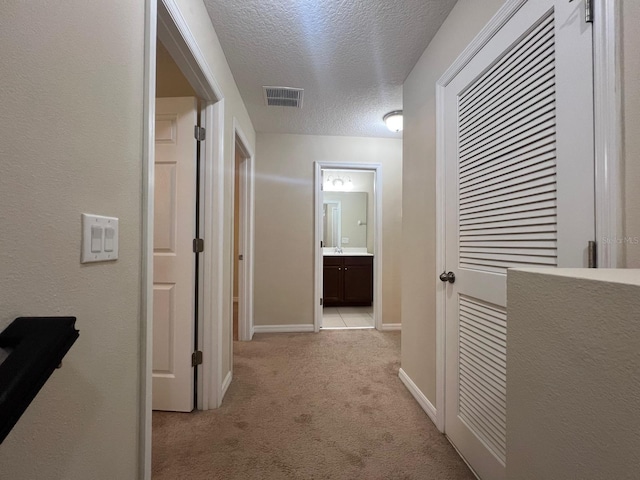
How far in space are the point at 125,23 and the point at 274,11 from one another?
100 cm

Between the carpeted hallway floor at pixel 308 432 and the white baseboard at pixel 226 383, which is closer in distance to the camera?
the carpeted hallway floor at pixel 308 432

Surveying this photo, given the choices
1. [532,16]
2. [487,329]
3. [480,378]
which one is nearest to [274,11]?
[532,16]

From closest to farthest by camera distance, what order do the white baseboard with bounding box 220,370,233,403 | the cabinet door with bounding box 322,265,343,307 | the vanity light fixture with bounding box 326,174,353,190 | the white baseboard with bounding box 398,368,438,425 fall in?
the white baseboard with bounding box 398,368,438,425 < the white baseboard with bounding box 220,370,233,403 < the cabinet door with bounding box 322,265,343,307 < the vanity light fixture with bounding box 326,174,353,190

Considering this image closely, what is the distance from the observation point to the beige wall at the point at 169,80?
167cm

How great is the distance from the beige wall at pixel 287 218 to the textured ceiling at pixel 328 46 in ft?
2.09

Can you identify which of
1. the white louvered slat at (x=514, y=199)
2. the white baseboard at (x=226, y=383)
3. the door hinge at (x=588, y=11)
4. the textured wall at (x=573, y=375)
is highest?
the door hinge at (x=588, y=11)

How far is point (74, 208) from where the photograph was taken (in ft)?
2.15

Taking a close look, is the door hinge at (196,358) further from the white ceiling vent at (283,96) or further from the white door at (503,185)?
the white ceiling vent at (283,96)

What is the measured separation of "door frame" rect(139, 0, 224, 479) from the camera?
0.93 meters

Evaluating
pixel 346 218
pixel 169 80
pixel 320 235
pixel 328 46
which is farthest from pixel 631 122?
pixel 346 218

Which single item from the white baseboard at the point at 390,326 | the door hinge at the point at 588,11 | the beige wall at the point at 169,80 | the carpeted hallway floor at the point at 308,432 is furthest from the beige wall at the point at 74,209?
the white baseboard at the point at 390,326

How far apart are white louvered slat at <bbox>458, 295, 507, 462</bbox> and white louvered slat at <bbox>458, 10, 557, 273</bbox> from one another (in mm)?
215

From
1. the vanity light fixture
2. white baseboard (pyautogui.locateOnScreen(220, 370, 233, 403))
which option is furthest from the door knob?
the vanity light fixture

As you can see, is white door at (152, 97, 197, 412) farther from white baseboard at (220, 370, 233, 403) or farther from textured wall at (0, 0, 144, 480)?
textured wall at (0, 0, 144, 480)
